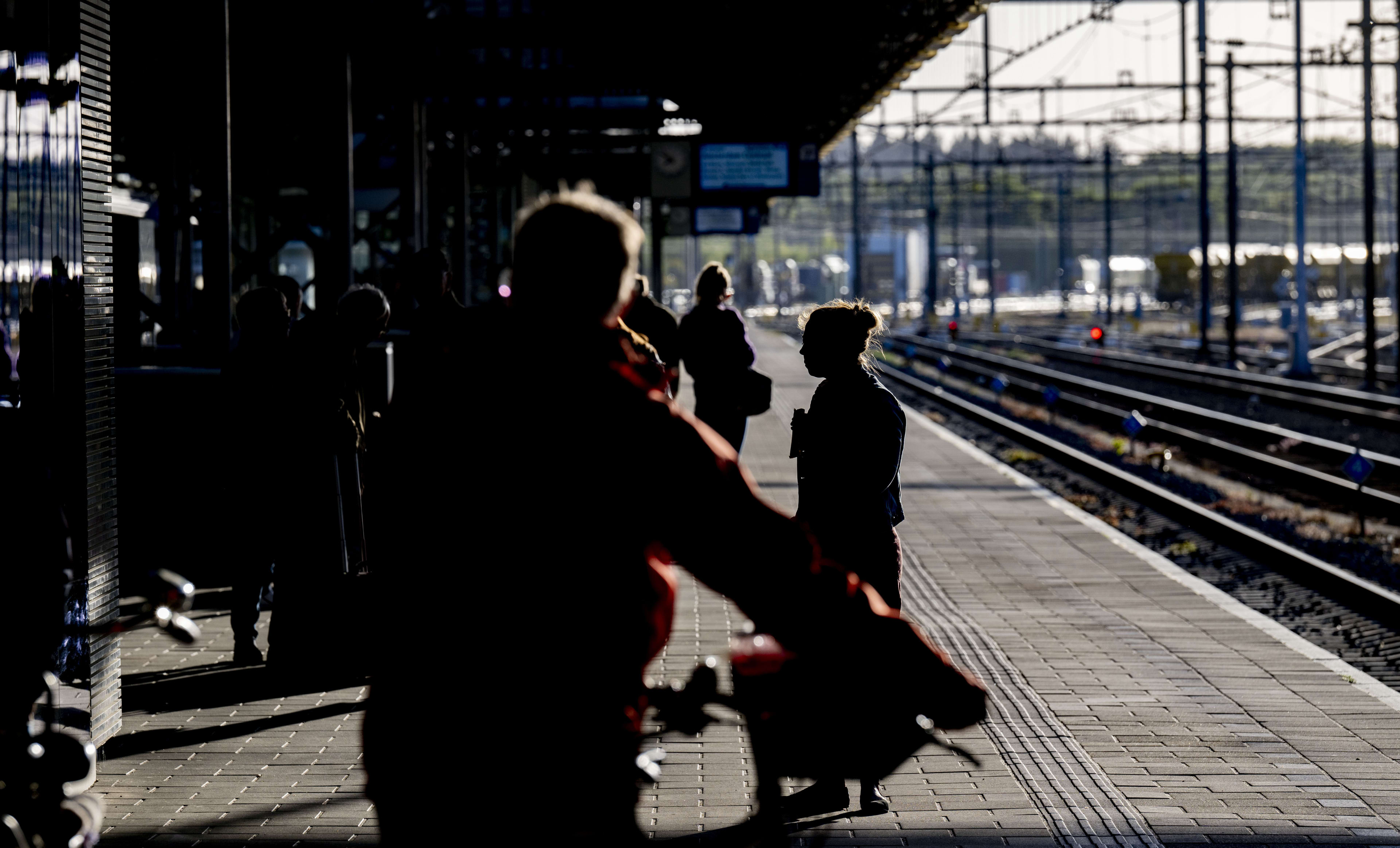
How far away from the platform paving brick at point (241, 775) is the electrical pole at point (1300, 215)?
27813mm

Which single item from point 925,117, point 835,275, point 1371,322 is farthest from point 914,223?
point 1371,322

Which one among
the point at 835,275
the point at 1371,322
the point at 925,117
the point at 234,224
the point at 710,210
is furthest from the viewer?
the point at 835,275

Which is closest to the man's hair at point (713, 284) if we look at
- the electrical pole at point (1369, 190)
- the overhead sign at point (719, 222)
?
the electrical pole at point (1369, 190)

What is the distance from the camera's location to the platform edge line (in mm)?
7426

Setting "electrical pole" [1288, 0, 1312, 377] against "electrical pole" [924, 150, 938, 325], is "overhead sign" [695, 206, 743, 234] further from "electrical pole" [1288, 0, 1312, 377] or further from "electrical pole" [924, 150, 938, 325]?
"electrical pole" [924, 150, 938, 325]

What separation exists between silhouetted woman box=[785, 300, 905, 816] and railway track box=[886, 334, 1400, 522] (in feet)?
28.4

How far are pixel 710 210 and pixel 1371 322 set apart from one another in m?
12.5

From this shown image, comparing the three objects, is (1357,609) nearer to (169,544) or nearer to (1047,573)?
(1047,573)

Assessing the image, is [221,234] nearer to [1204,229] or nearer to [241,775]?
→ [241,775]

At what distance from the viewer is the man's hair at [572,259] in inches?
93.4

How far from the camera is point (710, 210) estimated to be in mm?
33531

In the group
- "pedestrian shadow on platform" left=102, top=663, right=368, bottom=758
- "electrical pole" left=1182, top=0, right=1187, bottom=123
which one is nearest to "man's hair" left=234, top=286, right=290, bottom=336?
"pedestrian shadow on platform" left=102, top=663, right=368, bottom=758

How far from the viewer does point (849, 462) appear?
5.23m

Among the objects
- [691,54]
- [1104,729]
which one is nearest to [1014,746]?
[1104,729]
